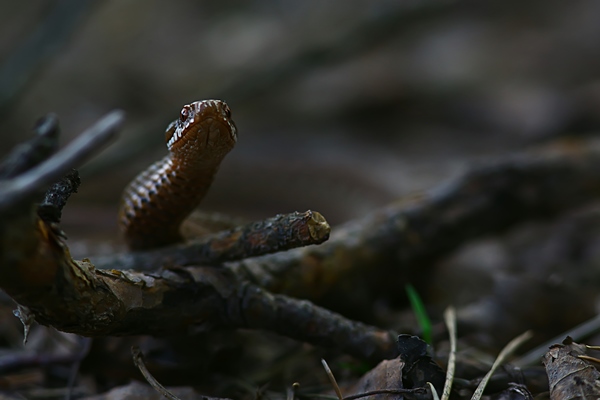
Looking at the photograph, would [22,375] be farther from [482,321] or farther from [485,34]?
[485,34]

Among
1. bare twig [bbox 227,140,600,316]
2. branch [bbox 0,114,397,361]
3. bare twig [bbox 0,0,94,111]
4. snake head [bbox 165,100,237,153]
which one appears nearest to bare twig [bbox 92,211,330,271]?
branch [bbox 0,114,397,361]

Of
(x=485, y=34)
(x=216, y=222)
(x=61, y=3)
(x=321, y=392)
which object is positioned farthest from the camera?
(x=485, y=34)

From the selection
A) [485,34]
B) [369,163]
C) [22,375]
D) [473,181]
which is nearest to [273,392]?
[22,375]

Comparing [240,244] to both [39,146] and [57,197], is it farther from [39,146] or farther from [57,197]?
[39,146]

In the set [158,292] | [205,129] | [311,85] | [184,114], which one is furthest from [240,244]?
[311,85]

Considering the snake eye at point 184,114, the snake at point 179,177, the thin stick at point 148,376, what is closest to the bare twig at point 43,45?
the snake at point 179,177

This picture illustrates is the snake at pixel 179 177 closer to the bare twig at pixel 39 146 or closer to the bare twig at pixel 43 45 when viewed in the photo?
the bare twig at pixel 39 146
